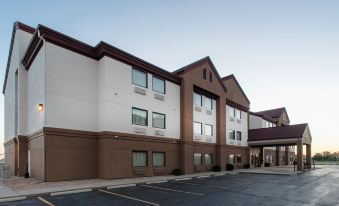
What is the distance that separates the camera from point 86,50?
1911 cm

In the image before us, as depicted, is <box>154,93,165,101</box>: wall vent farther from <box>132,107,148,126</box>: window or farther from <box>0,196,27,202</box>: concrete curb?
<box>0,196,27,202</box>: concrete curb

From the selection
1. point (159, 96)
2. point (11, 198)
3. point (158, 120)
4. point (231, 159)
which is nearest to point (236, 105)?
point (231, 159)

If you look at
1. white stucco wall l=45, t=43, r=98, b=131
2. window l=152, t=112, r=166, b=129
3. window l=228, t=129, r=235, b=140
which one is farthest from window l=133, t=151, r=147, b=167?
window l=228, t=129, r=235, b=140

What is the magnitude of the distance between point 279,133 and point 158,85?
2122cm

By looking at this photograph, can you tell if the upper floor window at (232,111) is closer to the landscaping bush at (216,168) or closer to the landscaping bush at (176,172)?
the landscaping bush at (216,168)

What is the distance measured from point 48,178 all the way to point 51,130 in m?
3.05

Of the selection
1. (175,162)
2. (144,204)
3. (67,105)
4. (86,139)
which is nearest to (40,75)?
(67,105)

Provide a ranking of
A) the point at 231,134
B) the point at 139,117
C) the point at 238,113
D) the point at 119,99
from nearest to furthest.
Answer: the point at 119,99 < the point at 139,117 < the point at 231,134 < the point at 238,113

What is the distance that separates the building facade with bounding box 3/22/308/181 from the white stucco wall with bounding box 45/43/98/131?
0.22 ft

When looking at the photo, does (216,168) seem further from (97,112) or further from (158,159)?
(97,112)

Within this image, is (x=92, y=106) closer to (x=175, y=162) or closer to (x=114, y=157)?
(x=114, y=157)

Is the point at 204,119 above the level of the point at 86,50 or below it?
below

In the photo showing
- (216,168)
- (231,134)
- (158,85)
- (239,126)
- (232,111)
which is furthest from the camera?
(239,126)

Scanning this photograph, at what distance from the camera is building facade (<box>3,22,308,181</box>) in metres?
17.1
